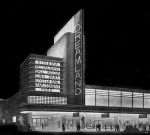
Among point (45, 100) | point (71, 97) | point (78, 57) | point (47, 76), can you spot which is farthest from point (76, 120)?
point (47, 76)

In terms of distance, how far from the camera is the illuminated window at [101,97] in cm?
8862

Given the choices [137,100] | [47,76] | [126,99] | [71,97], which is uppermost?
[47,76]

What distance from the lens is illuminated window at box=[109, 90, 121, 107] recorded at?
296ft

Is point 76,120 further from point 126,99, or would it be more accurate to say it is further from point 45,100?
point 126,99

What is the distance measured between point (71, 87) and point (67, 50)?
1021cm

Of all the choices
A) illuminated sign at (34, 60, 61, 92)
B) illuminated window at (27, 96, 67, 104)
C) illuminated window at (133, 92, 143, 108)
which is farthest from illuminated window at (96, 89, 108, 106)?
illuminated sign at (34, 60, 61, 92)

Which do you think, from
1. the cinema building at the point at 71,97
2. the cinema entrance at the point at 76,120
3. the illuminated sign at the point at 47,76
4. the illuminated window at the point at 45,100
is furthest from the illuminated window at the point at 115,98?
the illuminated sign at the point at 47,76

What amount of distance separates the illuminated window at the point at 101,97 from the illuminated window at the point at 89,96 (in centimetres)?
126

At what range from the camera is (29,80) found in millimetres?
87938

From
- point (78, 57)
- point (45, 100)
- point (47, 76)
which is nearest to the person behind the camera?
point (78, 57)

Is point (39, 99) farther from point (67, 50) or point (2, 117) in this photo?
point (2, 117)

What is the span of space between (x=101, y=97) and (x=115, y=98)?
437cm

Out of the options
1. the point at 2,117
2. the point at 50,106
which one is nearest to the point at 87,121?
the point at 50,106

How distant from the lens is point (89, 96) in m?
87.6
